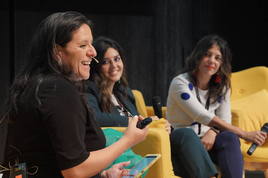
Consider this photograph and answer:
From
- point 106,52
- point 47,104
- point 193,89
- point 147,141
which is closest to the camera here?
point 47,104

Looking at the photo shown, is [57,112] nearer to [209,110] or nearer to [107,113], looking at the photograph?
[107,113]

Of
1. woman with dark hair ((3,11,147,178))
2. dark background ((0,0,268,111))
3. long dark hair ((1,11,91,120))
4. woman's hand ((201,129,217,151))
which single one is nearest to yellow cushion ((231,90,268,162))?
woman's hand ((201,129,217,151))

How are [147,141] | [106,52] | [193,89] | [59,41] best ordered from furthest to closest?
[193,89]
[106,52]
[147,141]
[59,41]

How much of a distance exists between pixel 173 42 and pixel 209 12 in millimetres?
559

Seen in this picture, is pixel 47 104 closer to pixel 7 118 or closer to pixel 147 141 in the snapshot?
pixel 7 118

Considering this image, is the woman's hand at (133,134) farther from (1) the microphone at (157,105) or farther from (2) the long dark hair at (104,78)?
(2) the long dark hair at (104,78)

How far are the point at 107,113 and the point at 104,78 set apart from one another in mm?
269

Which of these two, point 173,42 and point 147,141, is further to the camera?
point 173,42

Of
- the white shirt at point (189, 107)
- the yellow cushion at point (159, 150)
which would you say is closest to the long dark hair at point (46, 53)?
the yellow cushion at point (159, 150)

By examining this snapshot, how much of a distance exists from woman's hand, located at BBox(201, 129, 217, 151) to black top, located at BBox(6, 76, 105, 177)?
6.48 feet

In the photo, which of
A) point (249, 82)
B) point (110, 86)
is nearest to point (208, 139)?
point (110, 86)

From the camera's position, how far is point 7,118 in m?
1.89

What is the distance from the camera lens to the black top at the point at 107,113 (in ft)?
10.9

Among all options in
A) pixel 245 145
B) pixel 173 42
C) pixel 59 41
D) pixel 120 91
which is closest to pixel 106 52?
pixel 120 91
